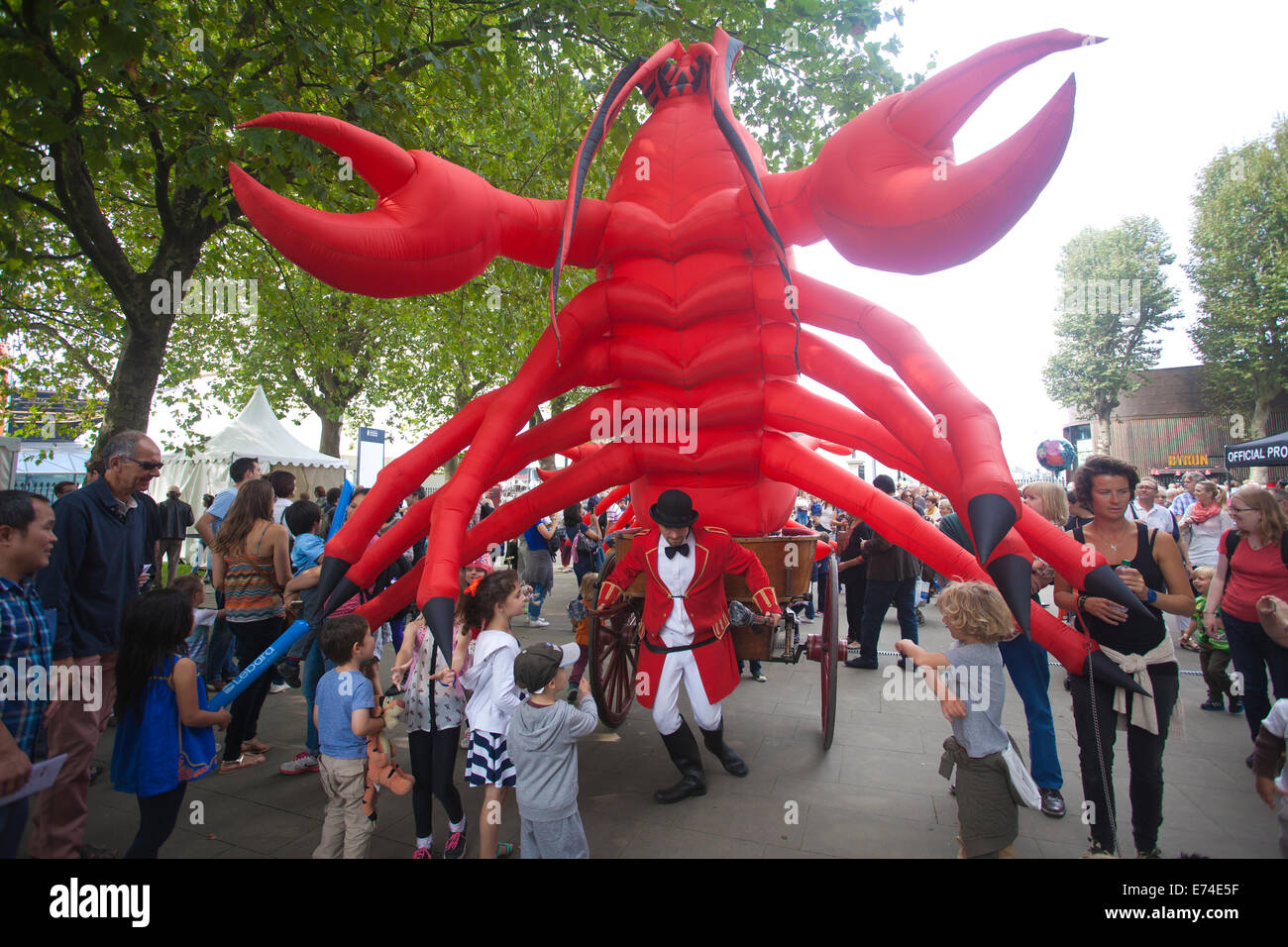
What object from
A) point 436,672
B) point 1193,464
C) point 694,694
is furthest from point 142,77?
point 1193,464

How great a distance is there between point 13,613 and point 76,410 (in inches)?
458

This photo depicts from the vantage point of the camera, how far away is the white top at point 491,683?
302 cm

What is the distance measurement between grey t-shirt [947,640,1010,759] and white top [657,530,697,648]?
4.72ft

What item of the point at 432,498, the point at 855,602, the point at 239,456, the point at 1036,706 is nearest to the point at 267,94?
the point at 432,498

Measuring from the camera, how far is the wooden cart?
404 centimetres

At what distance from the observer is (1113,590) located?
265cm

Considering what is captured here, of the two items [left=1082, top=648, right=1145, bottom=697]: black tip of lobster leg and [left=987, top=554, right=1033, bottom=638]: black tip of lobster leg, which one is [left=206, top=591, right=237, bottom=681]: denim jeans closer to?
[left=987, top=554, right=1033, bottom=638]: black tip of lobster leg

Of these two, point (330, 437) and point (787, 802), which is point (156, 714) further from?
point (330, 437)

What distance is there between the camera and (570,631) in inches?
340

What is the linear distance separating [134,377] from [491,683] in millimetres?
4556

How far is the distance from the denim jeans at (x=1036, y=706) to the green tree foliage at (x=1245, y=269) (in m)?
23.2

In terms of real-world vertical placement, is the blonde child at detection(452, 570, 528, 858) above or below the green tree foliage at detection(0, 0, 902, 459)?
below

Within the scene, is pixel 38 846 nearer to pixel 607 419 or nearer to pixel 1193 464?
pixel 607 419
